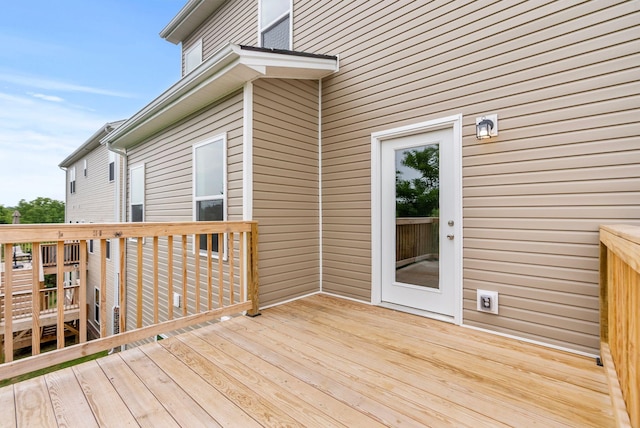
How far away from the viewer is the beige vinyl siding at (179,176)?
12.1 feet

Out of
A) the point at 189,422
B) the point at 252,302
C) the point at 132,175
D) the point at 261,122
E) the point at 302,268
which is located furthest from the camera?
the point at 132,175

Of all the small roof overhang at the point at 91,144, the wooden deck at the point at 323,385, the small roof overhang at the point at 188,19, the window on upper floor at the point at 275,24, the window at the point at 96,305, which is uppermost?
the small roof overhang at the point at 188,19

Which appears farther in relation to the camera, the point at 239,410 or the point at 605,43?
the point at 605,43

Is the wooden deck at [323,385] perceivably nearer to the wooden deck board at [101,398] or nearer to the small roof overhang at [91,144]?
the wooden deck board at [101,398]

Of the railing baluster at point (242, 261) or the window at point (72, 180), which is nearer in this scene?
the railing baluster at point (242, 261)

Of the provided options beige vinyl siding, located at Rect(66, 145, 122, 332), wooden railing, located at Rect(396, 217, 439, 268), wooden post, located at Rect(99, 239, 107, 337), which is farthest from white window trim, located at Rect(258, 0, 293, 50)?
beige vinyl siding, located at Rect(66, 145, 122, 332)

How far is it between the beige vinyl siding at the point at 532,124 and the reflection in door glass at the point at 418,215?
0.33 meters

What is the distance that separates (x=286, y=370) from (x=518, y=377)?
1.55m

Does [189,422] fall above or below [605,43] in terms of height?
below

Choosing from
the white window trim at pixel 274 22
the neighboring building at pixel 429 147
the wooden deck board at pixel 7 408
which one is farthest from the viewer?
the white window trim at pixel 274 22

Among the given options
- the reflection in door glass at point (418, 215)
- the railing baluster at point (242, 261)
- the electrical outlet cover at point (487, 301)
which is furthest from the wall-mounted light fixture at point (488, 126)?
the railing baluster at point (242, 261)

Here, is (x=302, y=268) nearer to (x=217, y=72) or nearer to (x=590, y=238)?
(x=217, y=72)

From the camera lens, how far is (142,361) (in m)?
2.19

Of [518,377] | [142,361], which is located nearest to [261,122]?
[142,361]
